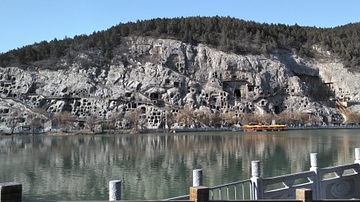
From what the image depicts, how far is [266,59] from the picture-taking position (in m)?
102

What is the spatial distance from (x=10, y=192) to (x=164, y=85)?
271 ft

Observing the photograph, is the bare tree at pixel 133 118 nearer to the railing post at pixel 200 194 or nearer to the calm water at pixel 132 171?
the calm water at pixel 132 171

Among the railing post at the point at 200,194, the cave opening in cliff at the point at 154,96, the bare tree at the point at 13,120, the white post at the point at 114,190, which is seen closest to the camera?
the railing post at the point at 200,194

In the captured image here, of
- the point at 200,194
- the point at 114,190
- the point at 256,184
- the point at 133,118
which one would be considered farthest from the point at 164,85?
the point at 200,194

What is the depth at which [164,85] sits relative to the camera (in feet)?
290

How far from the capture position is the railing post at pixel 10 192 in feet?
19.4

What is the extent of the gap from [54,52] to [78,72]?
13292 mm

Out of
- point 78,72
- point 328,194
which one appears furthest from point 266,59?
point 328,194

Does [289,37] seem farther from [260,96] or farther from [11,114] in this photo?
[11,114]

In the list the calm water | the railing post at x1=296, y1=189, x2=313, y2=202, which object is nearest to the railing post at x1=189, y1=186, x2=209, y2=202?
the railing post at x1=296, y1=189, x2=313, y2=202

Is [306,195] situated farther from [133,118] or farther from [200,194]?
[133,118]

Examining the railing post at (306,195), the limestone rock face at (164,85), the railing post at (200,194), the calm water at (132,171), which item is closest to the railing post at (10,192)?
the railing post at (200,194)

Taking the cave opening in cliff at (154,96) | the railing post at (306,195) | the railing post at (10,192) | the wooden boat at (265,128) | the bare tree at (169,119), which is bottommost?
the wooden boat at (265,128)

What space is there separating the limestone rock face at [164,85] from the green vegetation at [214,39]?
376cm
